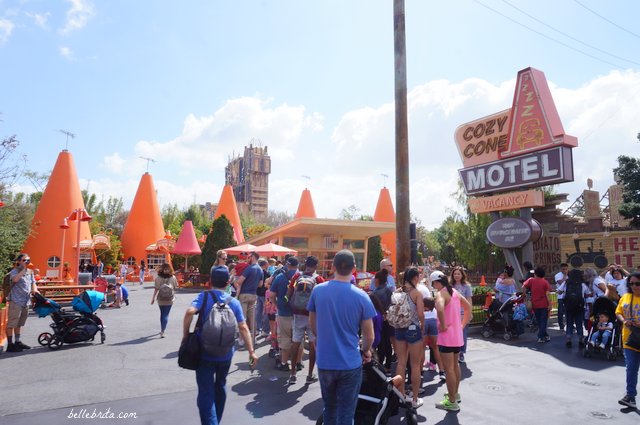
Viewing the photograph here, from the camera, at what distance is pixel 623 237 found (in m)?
17.7

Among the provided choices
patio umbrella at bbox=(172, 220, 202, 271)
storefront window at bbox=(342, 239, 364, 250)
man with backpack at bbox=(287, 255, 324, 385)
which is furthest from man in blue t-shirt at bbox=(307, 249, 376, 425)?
patio umbrella at bbox=(172, 220, 202, 271)

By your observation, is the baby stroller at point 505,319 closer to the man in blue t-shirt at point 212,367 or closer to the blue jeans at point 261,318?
the blue jeans at point 261,318

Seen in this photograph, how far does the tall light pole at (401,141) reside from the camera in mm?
8367

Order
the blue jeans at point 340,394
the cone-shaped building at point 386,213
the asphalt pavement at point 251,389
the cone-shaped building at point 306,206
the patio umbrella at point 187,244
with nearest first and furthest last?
1. the blue jeans at point 340,394
2. the asphalt pavement at point 251,389
3. the patio umbrella at point 187,244
4. the cone-shaped building at point 386,213
5. the cone-shaped building at point 306,206

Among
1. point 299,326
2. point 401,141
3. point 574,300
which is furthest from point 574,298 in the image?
point 299,326

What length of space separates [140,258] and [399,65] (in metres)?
26.1

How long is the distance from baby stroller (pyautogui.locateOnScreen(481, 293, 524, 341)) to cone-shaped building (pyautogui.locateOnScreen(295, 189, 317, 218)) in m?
27.1

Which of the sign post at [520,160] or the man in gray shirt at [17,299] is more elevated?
the sign post at [520,160]

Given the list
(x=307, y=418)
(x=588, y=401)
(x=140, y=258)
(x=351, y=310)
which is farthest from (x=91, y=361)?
(x=140, y=258)

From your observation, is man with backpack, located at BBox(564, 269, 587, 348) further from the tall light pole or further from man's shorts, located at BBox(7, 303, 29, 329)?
man's shorts, located at BBox(7, 303, 29, 329)

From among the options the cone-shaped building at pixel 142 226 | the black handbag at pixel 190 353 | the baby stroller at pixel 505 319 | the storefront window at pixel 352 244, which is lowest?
the baby stroller at pixel 505 319

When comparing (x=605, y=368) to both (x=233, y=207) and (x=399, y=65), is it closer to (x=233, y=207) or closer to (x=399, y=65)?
(x=399, y=65)

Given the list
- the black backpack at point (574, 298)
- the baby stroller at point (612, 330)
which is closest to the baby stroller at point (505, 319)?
the black backpack at point (574, 298)

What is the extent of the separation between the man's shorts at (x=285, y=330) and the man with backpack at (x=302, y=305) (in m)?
0.26
